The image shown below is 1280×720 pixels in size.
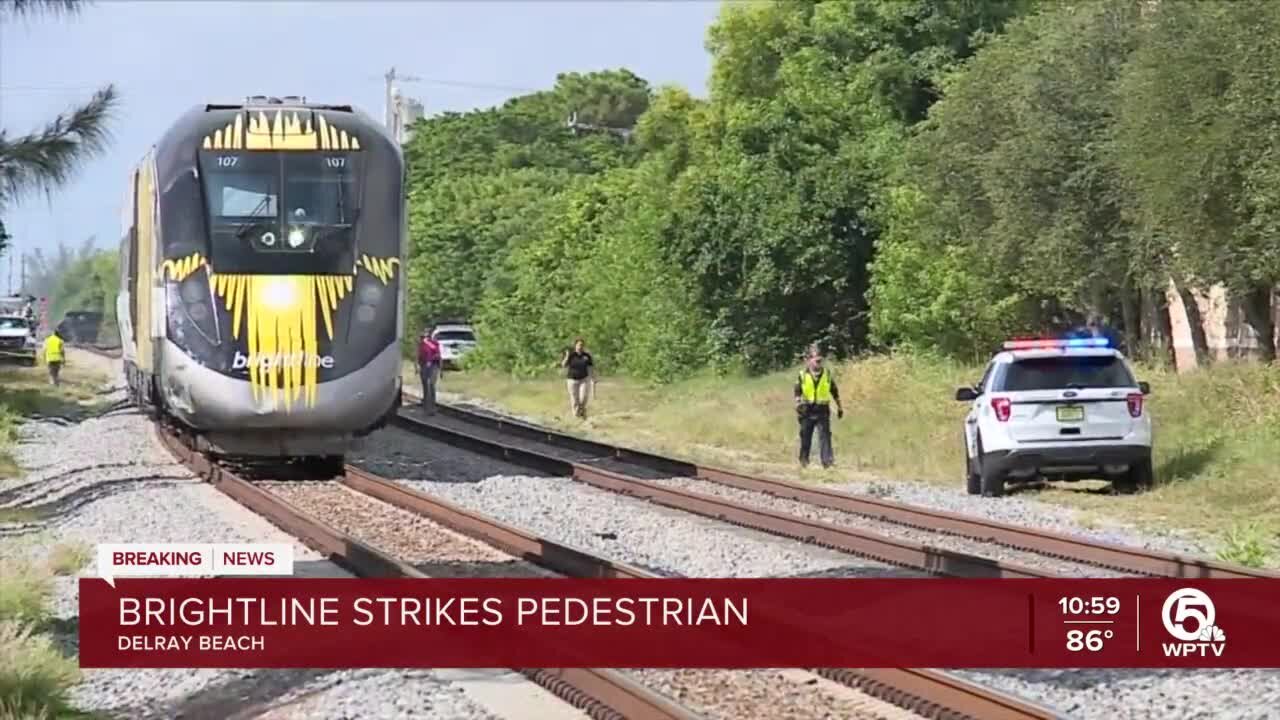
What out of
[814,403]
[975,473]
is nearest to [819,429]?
[814,403]

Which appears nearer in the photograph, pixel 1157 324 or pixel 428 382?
pixel 428 382

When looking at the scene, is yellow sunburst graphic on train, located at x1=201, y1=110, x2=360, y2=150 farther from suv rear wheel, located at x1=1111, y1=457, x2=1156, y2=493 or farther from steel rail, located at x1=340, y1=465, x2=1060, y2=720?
suv rear wheel, located at x1=1111, y1=457, x2=1156, y2=493

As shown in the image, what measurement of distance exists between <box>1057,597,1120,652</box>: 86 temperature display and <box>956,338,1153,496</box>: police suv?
931cm

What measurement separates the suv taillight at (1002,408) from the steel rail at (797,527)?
3.23 meters

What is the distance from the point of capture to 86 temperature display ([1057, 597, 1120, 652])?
10445 mm

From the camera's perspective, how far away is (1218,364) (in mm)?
31469

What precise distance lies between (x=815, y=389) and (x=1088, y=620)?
1469cm

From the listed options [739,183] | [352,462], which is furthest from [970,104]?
[352,462]

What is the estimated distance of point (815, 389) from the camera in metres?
25.6

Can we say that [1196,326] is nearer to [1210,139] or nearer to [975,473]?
[1210,139]

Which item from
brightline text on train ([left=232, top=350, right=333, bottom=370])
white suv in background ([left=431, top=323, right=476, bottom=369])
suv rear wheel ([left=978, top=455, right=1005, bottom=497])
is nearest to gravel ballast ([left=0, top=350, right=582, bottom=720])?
brightline text on train ([left=232, top=350, right=333, bottom=370])

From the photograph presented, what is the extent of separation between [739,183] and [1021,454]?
89.2 feet

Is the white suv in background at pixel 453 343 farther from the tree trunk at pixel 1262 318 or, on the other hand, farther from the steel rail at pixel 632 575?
the steel rail at pixel 632 575

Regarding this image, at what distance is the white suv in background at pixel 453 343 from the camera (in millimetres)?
67375
